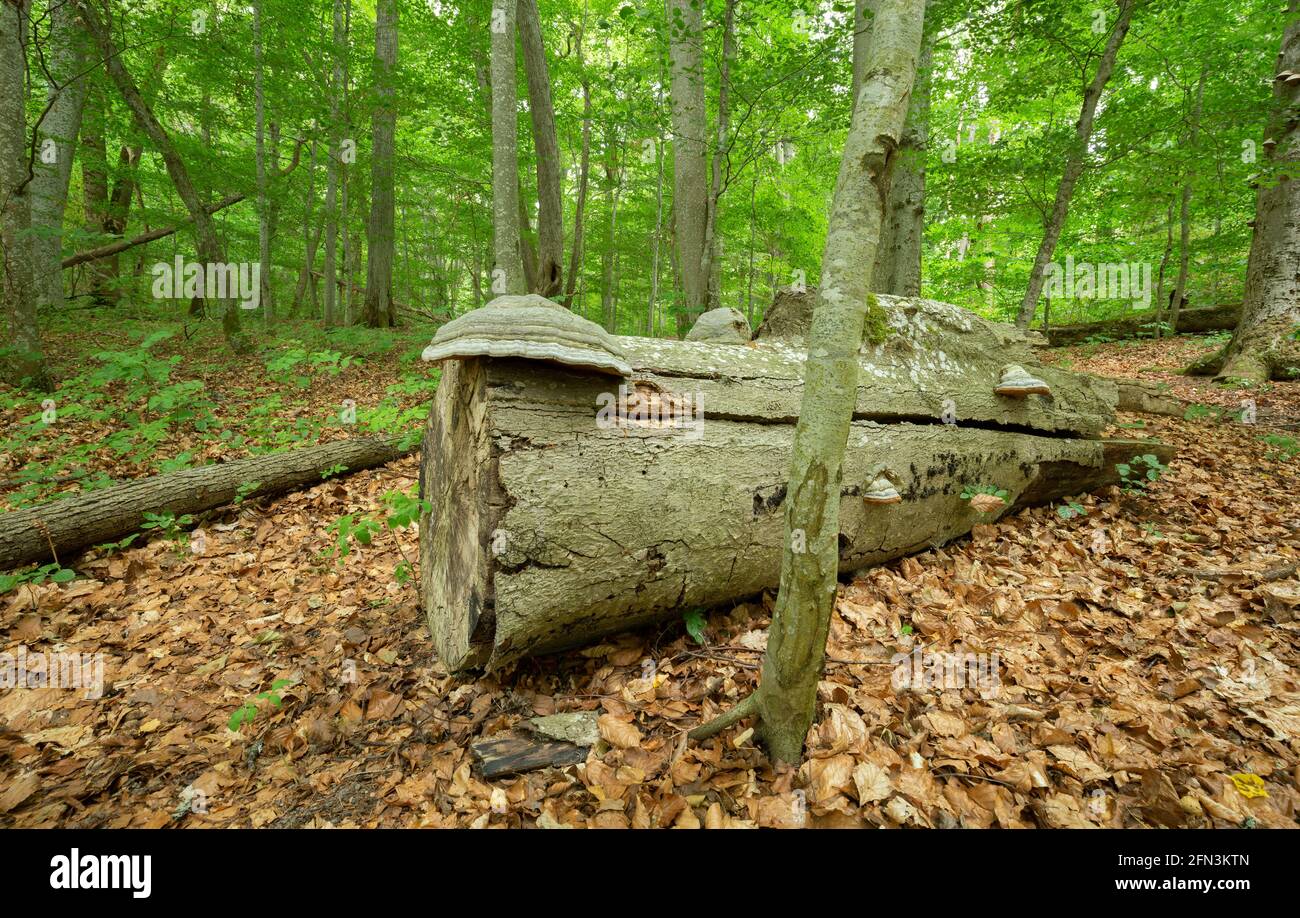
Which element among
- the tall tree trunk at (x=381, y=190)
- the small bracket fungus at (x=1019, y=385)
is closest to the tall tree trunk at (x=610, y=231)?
the tall tree trunk at (x=381, y=190)

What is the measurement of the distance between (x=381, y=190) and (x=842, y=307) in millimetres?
13707

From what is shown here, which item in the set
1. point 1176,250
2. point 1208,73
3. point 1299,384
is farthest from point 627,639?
point 1176,250

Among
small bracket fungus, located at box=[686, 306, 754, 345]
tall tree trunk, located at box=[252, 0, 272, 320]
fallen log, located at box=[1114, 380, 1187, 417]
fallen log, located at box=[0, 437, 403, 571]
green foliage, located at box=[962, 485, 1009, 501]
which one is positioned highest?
tall tree trunk, located at box=[252, 0, 272, 320]

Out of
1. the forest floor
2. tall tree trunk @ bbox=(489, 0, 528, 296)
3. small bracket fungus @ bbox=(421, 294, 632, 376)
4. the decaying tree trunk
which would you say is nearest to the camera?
the forest floor

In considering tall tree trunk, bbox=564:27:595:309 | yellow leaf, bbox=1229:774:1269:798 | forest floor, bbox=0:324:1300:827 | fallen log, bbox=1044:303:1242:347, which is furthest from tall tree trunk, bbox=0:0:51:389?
fallen log, bbox=1044:303:1242:347

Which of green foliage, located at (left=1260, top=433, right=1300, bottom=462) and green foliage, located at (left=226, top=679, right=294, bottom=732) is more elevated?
green foliage, located at (left=1260, top=433, right=1300, bottom=462)

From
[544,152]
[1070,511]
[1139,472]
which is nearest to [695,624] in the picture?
[1070,511]

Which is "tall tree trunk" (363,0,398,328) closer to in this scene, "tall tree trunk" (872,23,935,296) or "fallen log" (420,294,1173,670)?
"tall tree trunk" (872,23,935,296)

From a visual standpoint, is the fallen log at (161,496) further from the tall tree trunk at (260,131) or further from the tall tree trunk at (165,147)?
the tall tree trunk at (260,131)

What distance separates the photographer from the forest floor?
192 cm

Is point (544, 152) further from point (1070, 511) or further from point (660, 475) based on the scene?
point (1070, 511)

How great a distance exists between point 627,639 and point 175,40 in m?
13.1

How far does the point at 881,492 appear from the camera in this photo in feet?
9.77

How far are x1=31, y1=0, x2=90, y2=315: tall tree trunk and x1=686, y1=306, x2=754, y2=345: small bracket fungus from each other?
37.8ft
